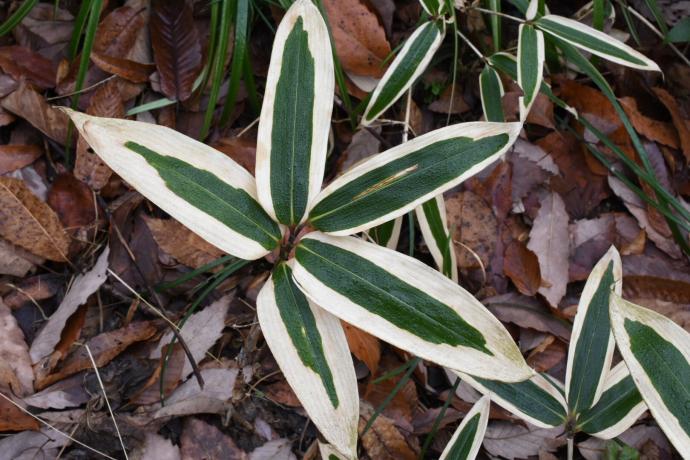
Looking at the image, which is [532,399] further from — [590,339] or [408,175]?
[408,175]

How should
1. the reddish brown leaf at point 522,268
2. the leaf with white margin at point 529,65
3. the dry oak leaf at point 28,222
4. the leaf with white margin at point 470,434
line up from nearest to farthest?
1. the leaf with white margin at point 470,434
2. the leaf with white margin at point 529,65
3. the dry oak leaf at point 28,222
4. the reddish brown leaf at point 522,268

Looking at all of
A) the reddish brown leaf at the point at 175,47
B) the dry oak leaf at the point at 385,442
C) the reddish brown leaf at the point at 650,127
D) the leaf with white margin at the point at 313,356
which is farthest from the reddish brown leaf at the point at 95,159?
the reddish brown leaf at the point at 650,127

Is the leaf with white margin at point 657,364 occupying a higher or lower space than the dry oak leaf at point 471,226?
higher

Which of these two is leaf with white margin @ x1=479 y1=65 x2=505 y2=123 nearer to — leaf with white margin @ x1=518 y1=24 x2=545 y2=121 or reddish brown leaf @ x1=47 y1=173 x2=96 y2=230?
leaf with white margin @ x1=518 y1=24 x2=545 y2=121

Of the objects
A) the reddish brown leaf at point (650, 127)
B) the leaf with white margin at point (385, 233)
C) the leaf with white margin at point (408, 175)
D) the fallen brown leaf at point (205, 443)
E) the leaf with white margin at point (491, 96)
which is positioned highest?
the leaf with white margin at point (408, 175)

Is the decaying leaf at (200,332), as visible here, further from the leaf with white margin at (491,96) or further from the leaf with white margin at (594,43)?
the leaf with white margin at (594,43)

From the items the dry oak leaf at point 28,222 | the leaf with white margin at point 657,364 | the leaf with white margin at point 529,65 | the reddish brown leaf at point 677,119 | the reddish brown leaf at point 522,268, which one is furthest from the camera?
the reddish brown leaf at point 677,119
